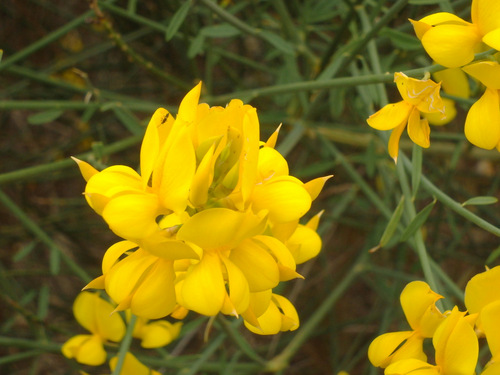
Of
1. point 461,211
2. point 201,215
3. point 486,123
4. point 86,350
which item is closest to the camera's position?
point 201,215

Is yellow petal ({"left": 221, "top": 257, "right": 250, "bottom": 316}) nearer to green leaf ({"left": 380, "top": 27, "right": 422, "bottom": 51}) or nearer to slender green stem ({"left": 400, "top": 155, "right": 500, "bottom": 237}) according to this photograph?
slender green stem ({"left": 400, "top": 155, "right": 500, "bottom": 237})

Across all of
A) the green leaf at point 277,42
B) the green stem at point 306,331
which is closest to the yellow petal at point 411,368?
the green stem at point 306,331

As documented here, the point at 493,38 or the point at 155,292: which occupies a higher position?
the point at 493,38

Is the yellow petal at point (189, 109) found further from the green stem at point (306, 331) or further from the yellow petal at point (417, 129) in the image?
the green stem at point (306, 331)

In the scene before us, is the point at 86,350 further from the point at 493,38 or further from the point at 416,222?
the point at 493,38

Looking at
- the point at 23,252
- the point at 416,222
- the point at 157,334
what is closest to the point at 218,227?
the point at 416,222

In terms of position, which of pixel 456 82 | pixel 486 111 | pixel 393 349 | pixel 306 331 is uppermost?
pixel 486 111

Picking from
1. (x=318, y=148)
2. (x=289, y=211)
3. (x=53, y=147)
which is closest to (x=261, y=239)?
(x=289, y=211)

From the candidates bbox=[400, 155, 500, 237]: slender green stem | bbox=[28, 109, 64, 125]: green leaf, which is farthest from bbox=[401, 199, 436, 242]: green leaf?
bbox=[28, 109, 64, 125]: green leaf
